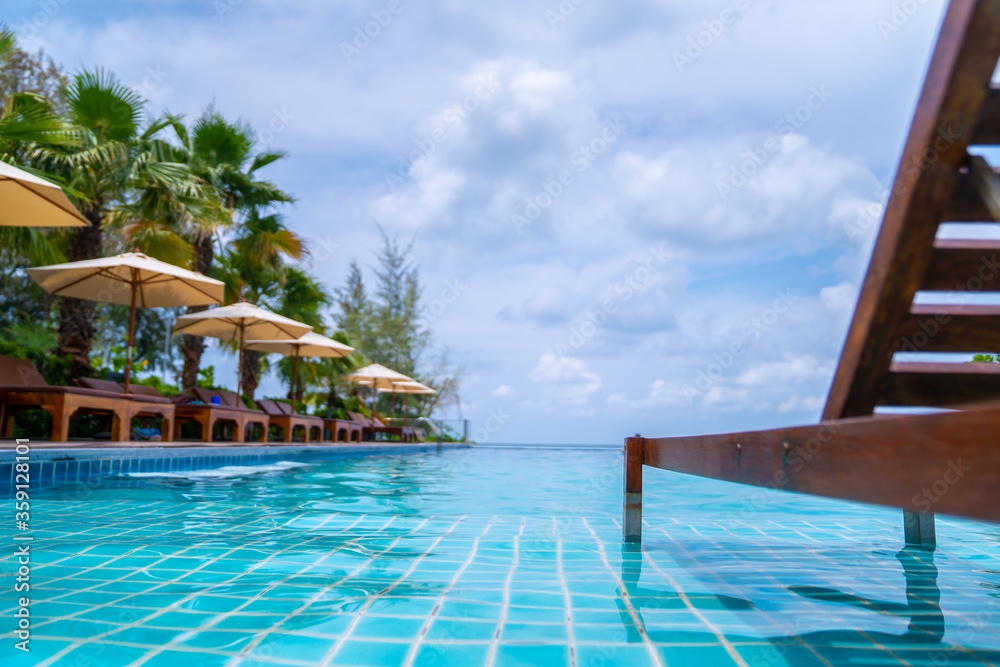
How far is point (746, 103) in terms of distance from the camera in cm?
895

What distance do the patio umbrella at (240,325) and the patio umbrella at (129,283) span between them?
770mm

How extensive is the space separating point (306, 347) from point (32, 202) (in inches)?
322

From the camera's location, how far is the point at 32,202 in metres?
6.46

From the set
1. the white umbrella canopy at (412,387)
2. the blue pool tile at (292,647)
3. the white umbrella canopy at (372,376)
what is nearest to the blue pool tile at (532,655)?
the blue pool tile at (292,647)

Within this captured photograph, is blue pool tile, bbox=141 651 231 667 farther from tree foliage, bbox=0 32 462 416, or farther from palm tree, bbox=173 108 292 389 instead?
palm tree, bbox=173 108 292 389

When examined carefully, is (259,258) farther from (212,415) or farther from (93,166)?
(212,415)

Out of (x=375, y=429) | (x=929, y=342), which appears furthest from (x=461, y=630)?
(x=375, y=429)

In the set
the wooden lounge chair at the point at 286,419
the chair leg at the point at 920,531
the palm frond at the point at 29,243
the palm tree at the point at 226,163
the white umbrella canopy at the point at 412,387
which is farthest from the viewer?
the white umbrella canopy at the point at 412,387

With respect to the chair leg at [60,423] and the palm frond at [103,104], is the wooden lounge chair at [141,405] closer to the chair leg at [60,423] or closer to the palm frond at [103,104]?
the chair leg at [60,423]

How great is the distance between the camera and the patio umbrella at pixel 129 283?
27.7 feet

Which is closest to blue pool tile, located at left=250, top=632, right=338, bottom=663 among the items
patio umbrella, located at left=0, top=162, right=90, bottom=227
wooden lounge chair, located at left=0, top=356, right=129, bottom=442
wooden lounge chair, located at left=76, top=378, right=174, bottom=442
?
patio umbrella, located at left=0, top=162, right=90, bottom=227

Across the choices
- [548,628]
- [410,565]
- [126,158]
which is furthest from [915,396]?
[126,158]

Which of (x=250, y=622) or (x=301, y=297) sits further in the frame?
(x=301, y=297)

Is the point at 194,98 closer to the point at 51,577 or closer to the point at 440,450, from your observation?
the point at 440,450
